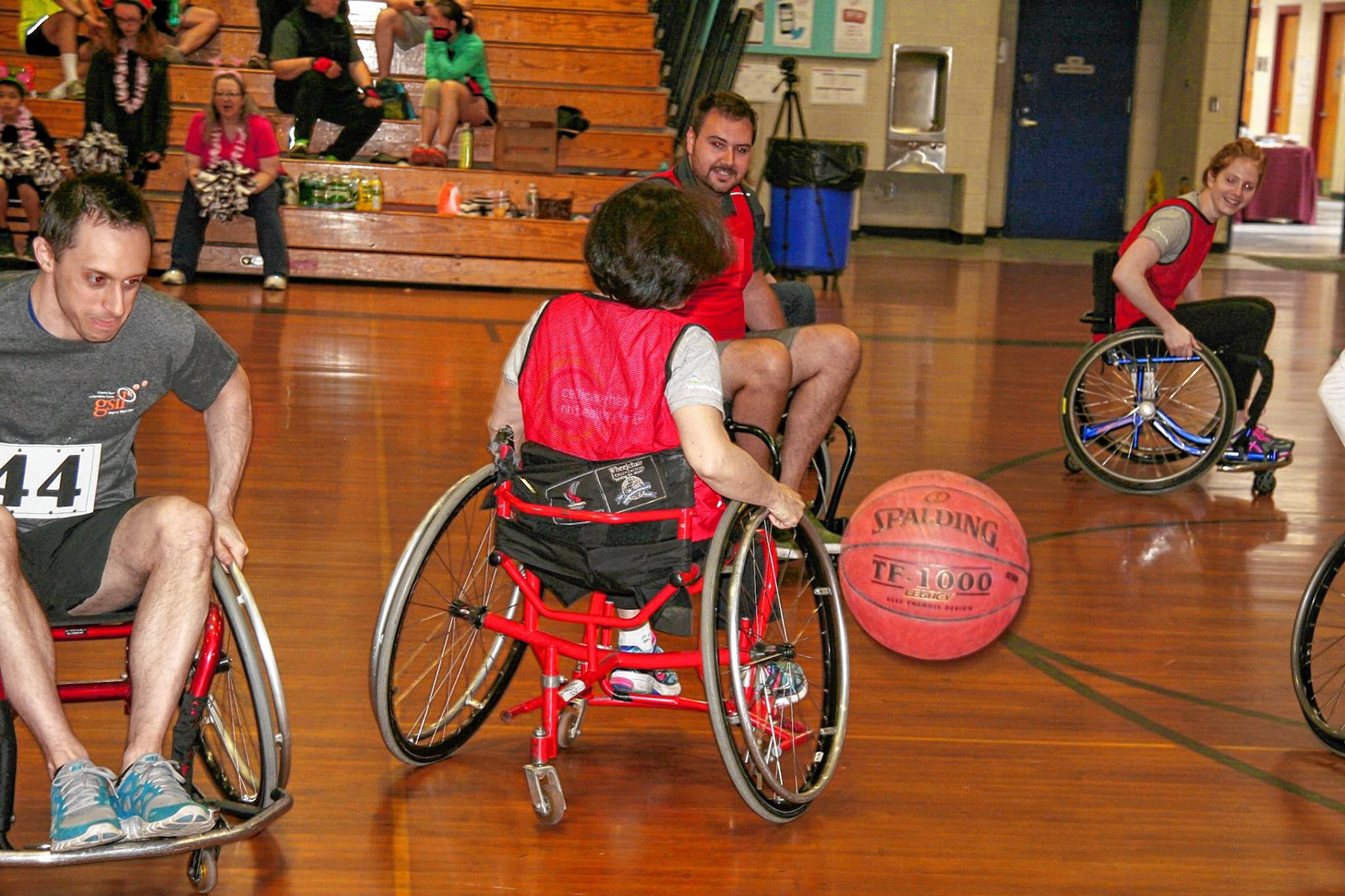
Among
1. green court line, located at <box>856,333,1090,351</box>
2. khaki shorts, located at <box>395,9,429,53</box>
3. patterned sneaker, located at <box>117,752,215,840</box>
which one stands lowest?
patterned sneaker, located at <box>117,752,215,840</box>

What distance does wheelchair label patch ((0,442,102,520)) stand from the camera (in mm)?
1985

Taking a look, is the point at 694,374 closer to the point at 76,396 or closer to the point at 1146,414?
the point at 76,396

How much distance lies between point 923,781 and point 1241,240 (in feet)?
41.8

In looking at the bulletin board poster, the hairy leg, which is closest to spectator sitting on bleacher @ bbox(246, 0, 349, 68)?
the bulletin board poster

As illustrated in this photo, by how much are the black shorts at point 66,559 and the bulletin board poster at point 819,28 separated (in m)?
10.6

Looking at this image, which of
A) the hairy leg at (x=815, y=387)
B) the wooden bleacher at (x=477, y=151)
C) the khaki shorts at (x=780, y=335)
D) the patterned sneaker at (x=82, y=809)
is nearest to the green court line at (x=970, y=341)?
the wooden bleacher at (x=477, y=151)

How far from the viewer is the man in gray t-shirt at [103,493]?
180cm

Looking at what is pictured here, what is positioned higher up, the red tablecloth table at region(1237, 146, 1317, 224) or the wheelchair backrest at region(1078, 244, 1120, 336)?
the red tablecloth table at region(1237, 146, 1317, 224)

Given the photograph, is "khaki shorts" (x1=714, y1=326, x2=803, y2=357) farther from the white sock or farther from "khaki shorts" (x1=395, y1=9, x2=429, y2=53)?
"khaki shorts" (x1=395, y1=9, x2=429, y2=53)

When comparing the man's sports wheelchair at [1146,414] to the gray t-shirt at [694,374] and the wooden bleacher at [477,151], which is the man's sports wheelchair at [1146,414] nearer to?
the gray t-shirt at [694,374]

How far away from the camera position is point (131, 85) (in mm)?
7605

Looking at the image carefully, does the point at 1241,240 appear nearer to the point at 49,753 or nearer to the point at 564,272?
the point at 564,272

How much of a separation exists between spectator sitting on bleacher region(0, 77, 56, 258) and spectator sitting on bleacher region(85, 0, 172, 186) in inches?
12.6

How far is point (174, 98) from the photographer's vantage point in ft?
28.6
